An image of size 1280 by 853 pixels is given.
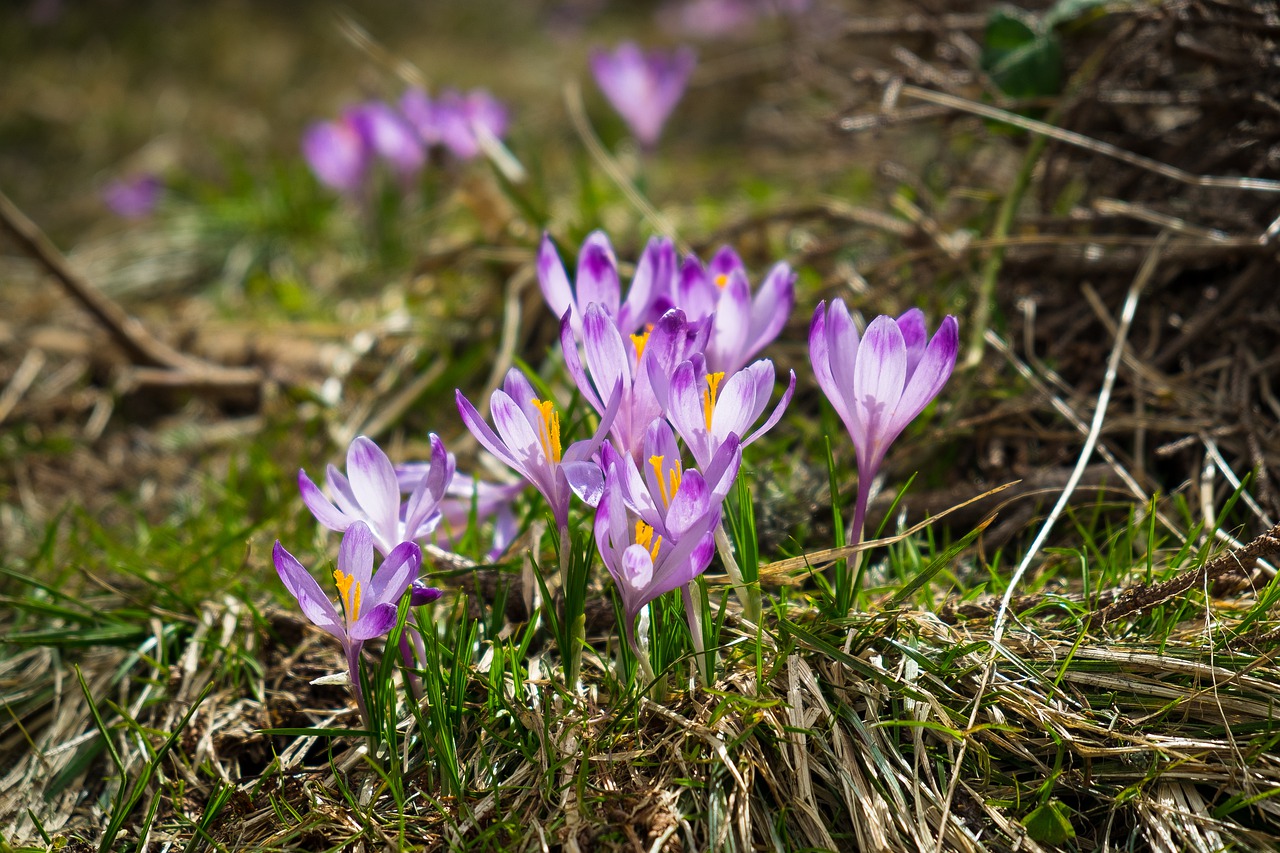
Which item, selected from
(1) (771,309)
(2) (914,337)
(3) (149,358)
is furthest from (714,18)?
(2) (914,337)

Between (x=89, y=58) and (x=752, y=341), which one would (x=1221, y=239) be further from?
(x=89, y=58)

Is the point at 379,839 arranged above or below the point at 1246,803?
above

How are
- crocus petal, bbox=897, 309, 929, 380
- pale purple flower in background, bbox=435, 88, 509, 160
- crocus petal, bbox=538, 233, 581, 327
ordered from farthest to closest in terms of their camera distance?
pale purple flower in background, bbox=435, 88, 509, 160 → crocus petal, bbox=538, 233, 581, 327 → crocus petal, bbox=897, 309, 929, 380

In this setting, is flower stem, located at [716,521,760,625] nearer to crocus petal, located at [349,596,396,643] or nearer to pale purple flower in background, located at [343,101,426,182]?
crocus petal, located at [349,596,396,643]

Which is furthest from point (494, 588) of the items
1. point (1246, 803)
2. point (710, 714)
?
point (1246, 803)

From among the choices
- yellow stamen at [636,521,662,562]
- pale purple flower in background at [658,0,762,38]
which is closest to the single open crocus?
yellow stamen at [636,521,662,562]

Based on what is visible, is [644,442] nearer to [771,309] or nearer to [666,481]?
[666,481]

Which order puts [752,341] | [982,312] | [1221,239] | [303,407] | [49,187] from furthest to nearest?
1. [49,187]
2. [303,407]
3. [982,312]
4. [1221,239]
5. [752,341]
